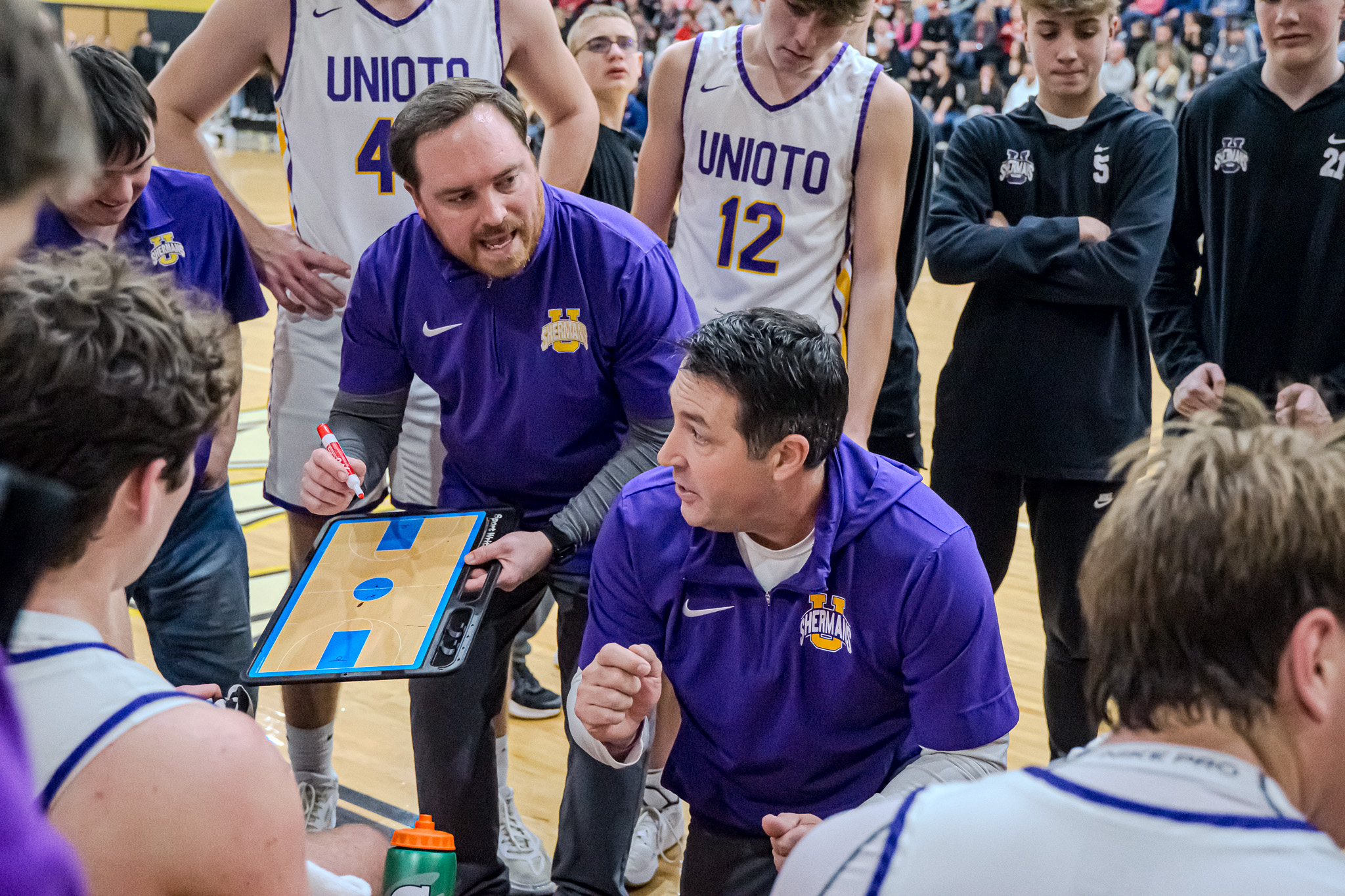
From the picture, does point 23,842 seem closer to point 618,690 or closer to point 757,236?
point 618,690

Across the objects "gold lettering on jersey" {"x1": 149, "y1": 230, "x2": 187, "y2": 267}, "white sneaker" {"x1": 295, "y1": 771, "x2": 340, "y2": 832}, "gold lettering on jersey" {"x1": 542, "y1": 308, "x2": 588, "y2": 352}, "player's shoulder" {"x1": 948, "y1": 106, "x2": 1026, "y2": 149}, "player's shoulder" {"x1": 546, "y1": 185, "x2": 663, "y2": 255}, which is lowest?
"white sneaker" {"x1": 295, "y1": 771, "x2": 340, "y2": 832}

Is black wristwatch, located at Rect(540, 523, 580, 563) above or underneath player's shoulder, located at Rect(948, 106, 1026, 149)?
underneath

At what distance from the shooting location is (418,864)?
1.84m

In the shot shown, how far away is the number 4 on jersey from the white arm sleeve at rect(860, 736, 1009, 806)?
191cm

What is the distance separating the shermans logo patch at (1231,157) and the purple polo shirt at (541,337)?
133 cm

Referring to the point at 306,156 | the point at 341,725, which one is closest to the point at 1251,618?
the point at 306,156

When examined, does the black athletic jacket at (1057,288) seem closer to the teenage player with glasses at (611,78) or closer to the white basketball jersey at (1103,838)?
the teenage player with glasses at (611,78)

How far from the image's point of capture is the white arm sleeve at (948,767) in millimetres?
1963

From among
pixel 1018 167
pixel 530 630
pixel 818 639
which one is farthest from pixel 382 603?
pixel 1018 167

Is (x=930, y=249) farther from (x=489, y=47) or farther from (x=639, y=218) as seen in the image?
(x=489, y=47)

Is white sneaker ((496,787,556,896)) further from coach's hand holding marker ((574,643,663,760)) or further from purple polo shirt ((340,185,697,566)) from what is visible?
coach's hand holding marker ((574,643,663,760))

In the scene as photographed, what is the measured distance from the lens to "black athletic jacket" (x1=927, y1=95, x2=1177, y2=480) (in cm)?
296

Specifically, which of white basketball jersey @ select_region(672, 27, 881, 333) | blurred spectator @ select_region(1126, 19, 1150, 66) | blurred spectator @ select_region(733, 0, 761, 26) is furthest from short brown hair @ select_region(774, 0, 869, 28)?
blurred spectator @ select_region(733, 0, 761, 26)

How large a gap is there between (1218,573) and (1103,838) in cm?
27
